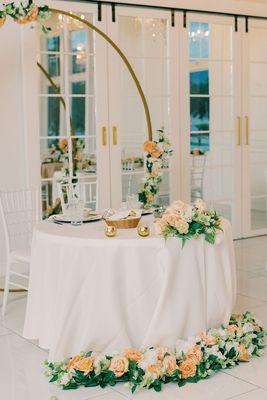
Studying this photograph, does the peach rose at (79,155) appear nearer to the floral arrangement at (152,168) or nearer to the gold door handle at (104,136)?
the gold door handle at (104,136)

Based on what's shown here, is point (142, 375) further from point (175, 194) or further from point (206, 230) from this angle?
point (175, 194)

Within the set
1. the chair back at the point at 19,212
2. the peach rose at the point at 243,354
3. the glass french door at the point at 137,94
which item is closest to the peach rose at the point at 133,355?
the peach rose at the point at 243,354

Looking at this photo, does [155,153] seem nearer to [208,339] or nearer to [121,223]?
[121,223]

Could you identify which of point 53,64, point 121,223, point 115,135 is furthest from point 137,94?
point 121,223

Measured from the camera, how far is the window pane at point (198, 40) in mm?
7180

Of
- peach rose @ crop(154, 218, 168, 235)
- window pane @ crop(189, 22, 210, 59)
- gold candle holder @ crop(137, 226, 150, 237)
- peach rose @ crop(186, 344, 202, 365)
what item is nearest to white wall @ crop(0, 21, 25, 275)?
window pane @ crop(189, 22, 210, 59)

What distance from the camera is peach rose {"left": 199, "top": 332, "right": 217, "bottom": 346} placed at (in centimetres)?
370

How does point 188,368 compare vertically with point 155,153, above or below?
below

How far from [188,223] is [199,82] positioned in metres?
3.91

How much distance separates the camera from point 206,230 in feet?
12.1

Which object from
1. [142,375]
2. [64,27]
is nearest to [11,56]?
[64,27]

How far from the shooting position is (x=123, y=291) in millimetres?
3631

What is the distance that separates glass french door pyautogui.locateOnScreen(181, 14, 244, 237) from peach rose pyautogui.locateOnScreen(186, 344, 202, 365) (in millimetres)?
3733

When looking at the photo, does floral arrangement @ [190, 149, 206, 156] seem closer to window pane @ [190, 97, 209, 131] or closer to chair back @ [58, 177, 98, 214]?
window pane @ [190, 97, 209, 131]
